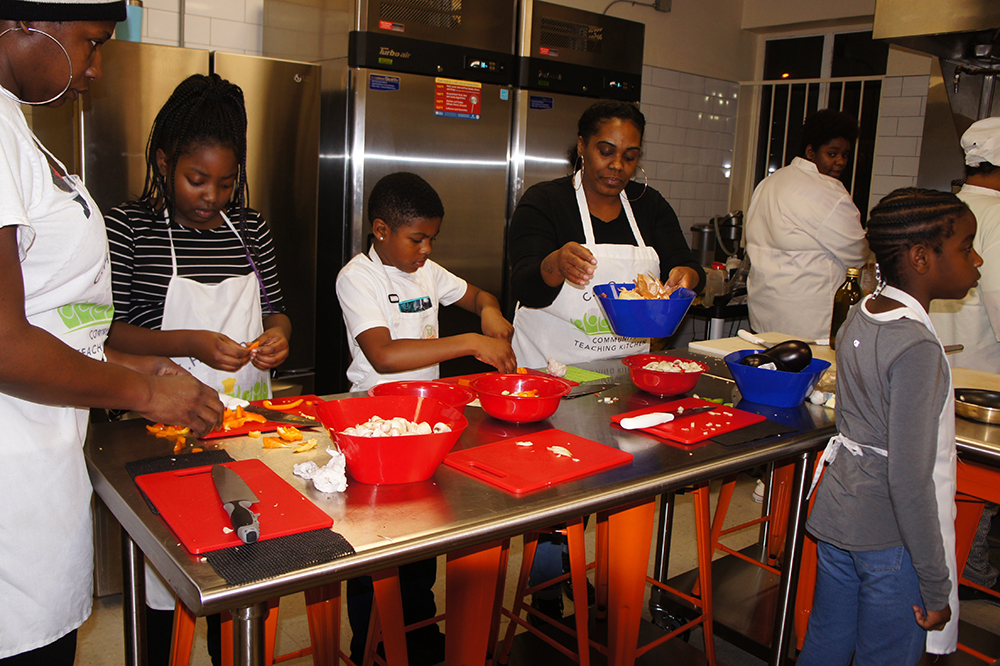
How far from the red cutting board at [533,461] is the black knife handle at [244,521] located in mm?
415

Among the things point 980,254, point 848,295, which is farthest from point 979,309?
point 848,295

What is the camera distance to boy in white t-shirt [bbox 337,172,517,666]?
203cm

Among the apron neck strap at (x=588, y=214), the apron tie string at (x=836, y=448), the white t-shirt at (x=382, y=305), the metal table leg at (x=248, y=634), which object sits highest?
the apron neck strap at (x=588, y=214)

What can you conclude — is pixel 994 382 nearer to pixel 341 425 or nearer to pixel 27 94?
pixel 341 425

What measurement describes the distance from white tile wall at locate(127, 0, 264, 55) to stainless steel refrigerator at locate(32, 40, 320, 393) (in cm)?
73

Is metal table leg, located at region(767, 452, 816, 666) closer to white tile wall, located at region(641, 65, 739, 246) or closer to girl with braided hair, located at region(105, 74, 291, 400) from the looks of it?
girl with braided hair, located at region(105, 74, 291, 400)

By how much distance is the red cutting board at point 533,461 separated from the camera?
4.40 ft

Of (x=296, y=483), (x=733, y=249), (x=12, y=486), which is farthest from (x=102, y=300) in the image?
(x=733, y=249)

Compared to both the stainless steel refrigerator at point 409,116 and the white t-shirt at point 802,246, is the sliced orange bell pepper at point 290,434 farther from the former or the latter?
the white t-shirt at point 802,246

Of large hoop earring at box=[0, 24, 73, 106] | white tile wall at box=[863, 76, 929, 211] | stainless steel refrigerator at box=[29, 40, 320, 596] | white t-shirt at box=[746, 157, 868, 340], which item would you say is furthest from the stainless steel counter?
white tile wall at box=[863, 76, 929, 211]

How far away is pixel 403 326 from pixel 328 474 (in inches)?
40.4

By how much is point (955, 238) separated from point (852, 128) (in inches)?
86.0

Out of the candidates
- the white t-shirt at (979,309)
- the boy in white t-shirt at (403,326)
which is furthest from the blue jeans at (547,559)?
the white t-shirt at (979,309)

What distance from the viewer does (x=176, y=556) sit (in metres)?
1.02
